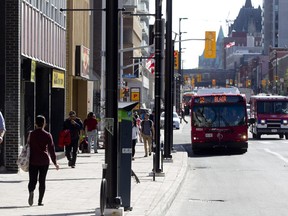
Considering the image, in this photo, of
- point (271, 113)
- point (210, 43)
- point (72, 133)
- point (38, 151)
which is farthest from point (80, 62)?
point (210, 43)

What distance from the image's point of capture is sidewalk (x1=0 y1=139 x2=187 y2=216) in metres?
15.4

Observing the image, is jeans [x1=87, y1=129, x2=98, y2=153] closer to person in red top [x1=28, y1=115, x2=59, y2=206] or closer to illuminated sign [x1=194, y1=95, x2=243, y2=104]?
illuminated sign [x1=194, y1=95, x2=243, y2=104]

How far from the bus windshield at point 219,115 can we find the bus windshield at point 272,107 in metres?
13.4

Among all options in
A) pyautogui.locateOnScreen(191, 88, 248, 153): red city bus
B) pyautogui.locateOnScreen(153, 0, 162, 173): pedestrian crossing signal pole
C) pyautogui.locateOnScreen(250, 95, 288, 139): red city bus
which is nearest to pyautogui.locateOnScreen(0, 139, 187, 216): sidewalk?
pyautogui.locateOnScreen(153, 0, 162, 173): pedestrian crossing signal pole

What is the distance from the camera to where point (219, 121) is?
4028 centimetres

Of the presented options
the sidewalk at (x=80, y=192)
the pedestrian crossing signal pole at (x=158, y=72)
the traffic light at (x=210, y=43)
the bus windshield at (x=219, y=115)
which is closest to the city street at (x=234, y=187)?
the sidewalk at (x=80, y=192)

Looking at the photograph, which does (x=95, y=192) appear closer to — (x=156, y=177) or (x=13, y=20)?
(x=156, y=177)

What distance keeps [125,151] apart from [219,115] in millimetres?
24852

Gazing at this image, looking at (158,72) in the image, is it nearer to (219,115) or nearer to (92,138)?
(92,138)

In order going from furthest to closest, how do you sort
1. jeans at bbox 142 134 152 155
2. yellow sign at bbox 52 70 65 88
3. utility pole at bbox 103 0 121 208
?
jeans at bbox 142 134 152 155 → yellow sign at bbox 52 70 65 88 → utility pole at bbox 103 0 121 208

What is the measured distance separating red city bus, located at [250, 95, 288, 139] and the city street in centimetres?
1568

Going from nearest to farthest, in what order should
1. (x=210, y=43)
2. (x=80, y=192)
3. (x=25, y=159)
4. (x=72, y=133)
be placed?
(x=25, y=159) < (x=80, y=192) < (x=72, y=133) < (x=210, y=43)

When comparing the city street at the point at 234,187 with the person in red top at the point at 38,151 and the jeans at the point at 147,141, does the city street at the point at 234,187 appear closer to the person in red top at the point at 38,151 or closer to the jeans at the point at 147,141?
the jeans at the point at 147,141

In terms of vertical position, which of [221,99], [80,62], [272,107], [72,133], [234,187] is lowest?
[234,187]
